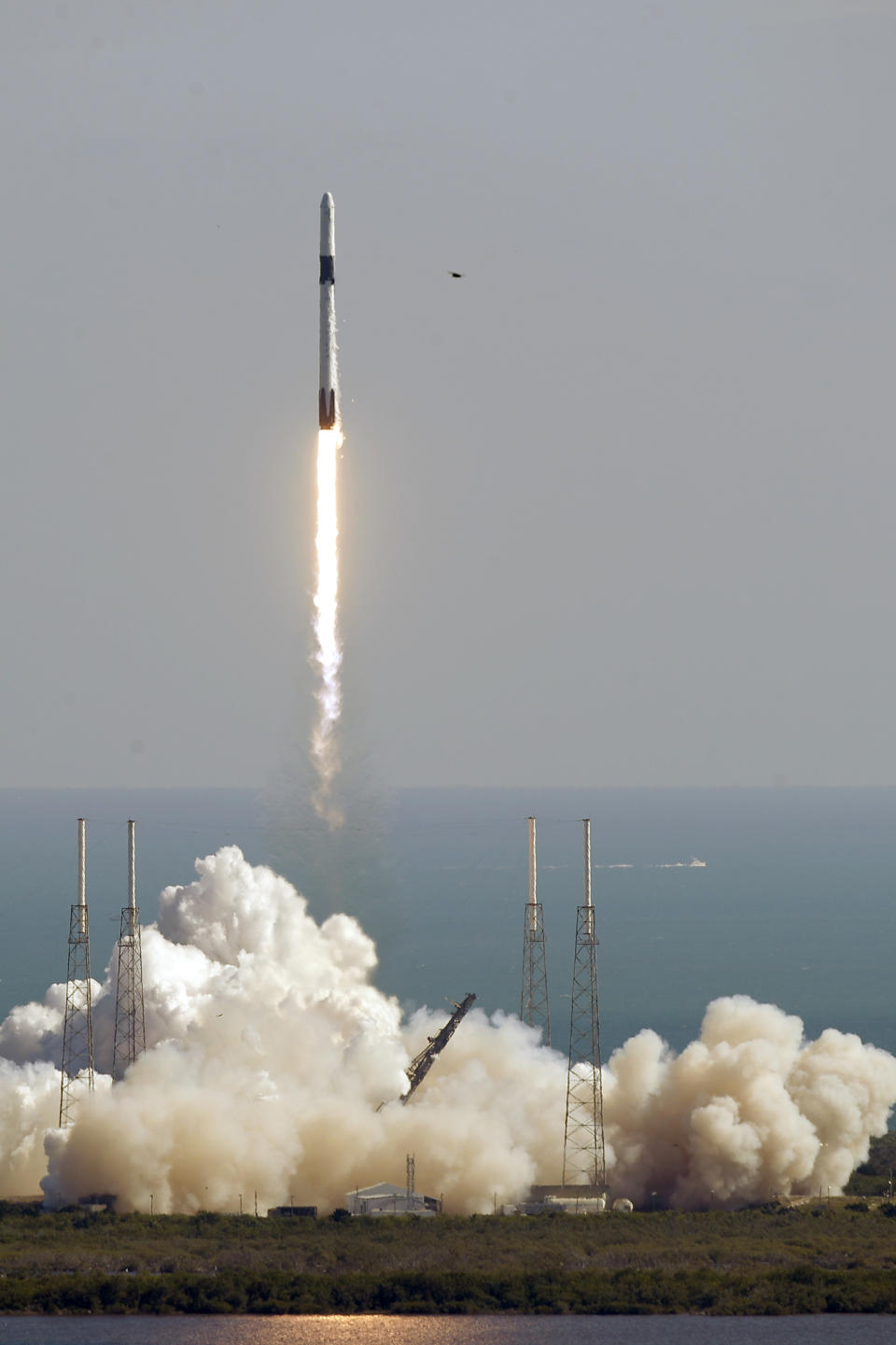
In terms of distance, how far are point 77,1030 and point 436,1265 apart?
19047mm

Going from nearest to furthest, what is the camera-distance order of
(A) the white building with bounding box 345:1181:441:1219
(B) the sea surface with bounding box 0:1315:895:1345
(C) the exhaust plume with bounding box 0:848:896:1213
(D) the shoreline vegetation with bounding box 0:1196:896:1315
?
Result: (B) the sea surface with bounding box 0:1315:895:1345 < (D) the shoreline vegetation with bounding box 0:1196:896:1315 < (A) the white building with bounding box 345:1181:441:1219 < (C) the exhaust plume with bounding box 0:848:896:1213

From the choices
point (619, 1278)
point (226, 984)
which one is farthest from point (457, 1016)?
point (619, 1278)

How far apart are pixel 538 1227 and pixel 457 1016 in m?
9.58

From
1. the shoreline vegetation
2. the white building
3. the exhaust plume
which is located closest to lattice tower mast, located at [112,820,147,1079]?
the exhaust plume

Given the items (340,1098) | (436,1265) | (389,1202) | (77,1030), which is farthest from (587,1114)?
(77,1030)

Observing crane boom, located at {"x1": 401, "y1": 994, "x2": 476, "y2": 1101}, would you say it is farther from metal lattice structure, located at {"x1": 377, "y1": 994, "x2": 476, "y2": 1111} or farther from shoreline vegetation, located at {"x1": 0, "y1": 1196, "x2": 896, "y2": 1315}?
shoreline vegetation, located at {"x1": 0, "y1": 1196, "x2": 896, "y2": 1315}

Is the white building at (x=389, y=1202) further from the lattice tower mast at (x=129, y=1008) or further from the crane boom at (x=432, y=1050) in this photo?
the lattice tower mast at (x=129, y=1008)

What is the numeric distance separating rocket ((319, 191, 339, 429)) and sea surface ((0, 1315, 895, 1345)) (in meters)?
29.3

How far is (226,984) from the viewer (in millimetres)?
80500

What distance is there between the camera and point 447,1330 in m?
62.7

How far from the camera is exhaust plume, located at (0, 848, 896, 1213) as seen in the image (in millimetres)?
72688

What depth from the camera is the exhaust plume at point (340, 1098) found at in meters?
72.7

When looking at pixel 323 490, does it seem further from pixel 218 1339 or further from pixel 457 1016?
pixel 218 1339

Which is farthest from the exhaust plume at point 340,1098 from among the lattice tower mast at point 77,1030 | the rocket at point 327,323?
the rocket at point 327,323
